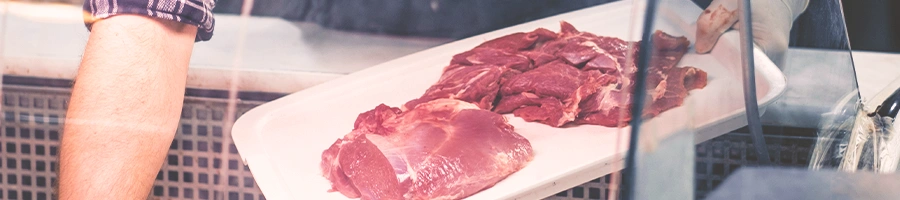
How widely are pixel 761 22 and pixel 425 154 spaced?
59 cm

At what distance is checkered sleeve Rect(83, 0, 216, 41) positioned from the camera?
0.96 m

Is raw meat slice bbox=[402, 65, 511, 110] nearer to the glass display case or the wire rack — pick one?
the glass display case

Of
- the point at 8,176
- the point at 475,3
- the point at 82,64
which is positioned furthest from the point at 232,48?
the point at 8,176

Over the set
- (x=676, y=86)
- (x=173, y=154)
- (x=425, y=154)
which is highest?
(x=676, y=86)

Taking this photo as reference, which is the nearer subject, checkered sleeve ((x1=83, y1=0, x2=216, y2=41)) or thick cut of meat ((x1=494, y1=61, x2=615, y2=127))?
checkered sleeve ((x1=83, y1=0, x2=216, y2=41))

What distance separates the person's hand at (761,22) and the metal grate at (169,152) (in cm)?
102

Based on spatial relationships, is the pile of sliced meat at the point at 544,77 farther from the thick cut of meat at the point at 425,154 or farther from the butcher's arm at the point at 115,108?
the butcher's arm at the point at 115,108

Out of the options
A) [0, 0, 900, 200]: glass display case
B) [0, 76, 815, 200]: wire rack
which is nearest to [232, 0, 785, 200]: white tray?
[0, 0, 900, 200]: glass display case

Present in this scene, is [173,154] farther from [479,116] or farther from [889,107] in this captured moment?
[889,107]

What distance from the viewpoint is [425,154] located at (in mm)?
1061

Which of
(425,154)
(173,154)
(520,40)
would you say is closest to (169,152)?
(173,154)

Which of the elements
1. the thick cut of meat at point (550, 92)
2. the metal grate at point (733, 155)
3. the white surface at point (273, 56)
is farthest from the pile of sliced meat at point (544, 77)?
the metal grate at point (733, 155)

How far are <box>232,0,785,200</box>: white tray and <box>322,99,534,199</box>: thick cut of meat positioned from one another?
0.07 ft

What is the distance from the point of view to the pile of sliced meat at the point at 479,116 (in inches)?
39.8
